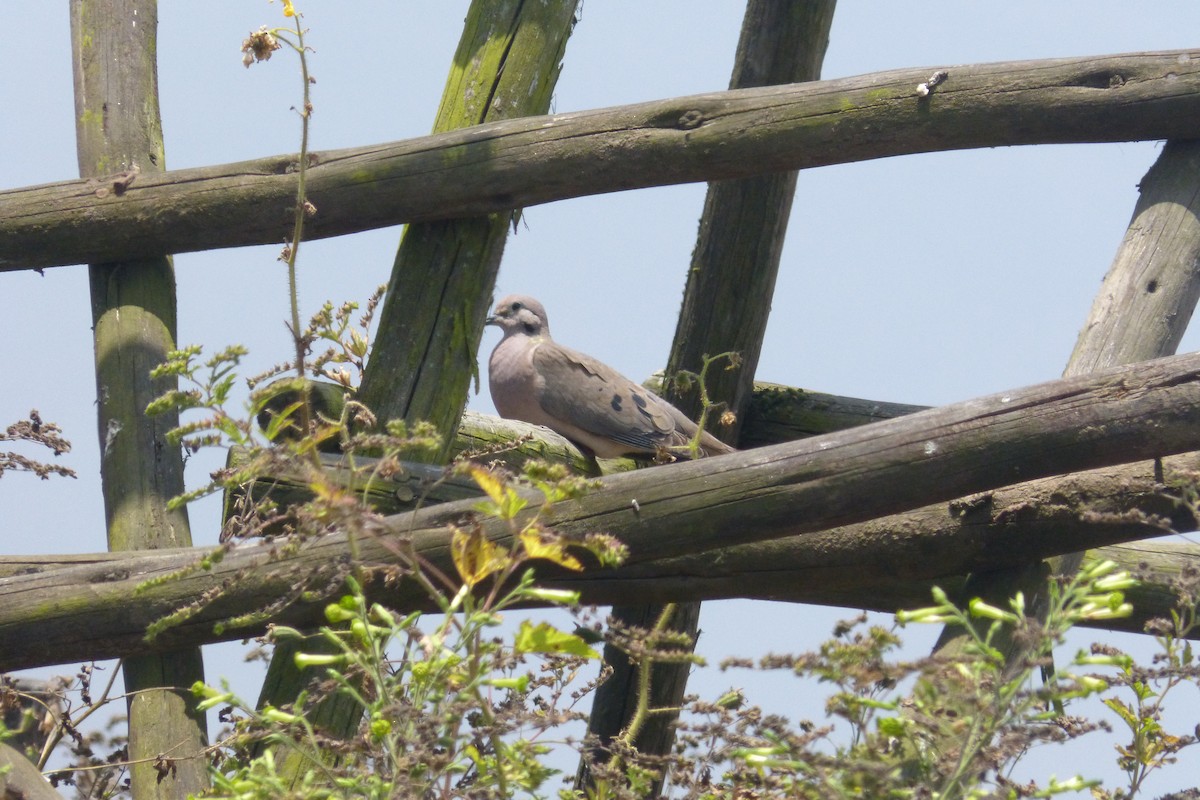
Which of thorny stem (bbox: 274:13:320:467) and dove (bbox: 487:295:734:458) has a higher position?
dove (bbox: 487:295:734:458)

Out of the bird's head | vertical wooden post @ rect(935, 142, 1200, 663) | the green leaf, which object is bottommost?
the green leaf

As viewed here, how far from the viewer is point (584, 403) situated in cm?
495

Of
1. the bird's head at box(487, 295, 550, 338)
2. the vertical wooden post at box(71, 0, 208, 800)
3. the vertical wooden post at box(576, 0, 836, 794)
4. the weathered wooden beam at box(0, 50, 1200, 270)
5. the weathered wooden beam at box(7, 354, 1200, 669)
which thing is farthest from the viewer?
the bird's head at box(487, 295, 550, 338)

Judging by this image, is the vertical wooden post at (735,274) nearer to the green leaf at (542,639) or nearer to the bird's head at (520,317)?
the bird's head at (520,317)

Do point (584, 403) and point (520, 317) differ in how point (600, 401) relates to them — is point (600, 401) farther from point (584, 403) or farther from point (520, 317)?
point (520, 317)

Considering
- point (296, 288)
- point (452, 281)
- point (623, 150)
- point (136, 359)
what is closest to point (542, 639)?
point (296, 288)

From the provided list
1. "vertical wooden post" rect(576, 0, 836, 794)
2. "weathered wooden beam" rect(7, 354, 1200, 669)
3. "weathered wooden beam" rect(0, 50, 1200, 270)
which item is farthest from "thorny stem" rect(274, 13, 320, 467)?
"vertical wooden post" rect(576, 0, 836, 794)

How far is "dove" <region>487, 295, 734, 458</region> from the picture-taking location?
4.83 metres

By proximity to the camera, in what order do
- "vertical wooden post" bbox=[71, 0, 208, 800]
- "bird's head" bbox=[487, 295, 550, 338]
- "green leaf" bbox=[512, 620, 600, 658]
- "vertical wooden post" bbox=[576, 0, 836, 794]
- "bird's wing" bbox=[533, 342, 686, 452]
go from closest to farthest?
"green leaf" bbox=[512, 620, 600, 658], "vertical wooden post" bbox=[71, 0, 208, 800], "vertical wooden post" bbox=[576, 0, 836, 794], "bird's wing" bbox=[533, 342, 686, 452], "bird's head" bbox=[487, 295, 550, 338]

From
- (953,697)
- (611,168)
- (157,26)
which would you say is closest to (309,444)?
(953,697)

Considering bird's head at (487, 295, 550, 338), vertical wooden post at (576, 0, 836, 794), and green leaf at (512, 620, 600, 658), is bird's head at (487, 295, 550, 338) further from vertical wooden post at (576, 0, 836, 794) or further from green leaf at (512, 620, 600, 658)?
green leaf at (512, 620, 600, 658)

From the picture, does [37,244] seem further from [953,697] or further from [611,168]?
[953,697]

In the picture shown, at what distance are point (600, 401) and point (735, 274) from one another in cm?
81

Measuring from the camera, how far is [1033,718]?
159 cm
